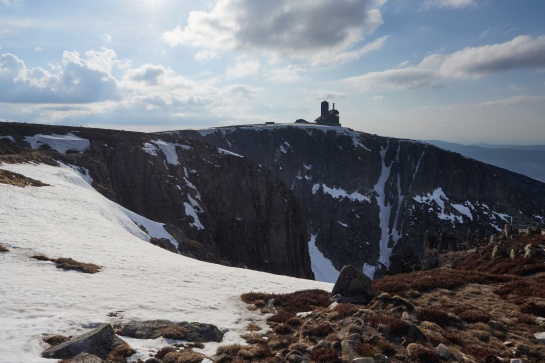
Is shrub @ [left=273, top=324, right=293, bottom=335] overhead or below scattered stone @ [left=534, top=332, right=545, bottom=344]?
below

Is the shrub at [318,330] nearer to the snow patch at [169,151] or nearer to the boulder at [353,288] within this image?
the boulder at [353,288]

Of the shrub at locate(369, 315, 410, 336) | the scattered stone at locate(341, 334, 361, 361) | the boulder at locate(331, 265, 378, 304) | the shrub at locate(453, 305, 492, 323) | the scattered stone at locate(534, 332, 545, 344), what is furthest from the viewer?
the boulder at locate(331, 265, 378, 304)

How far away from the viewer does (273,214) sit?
10969cm

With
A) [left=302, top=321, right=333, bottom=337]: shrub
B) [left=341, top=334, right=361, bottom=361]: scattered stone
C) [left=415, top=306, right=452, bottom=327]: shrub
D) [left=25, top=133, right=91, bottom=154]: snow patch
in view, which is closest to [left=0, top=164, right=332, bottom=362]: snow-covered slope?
[left=302, top=321, right=333, bottom=337]: shrub

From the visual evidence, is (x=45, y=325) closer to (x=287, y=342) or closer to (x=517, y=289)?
(x=287, y=342)

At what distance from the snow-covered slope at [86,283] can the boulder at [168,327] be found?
2.02ft

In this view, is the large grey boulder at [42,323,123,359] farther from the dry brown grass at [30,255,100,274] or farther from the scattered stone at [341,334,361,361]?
the dry brown grass at [30,255,100,274]

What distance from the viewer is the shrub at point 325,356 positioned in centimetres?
1229

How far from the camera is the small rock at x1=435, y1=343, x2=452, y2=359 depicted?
12508 mm

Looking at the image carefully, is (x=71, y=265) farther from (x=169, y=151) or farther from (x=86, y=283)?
(x=169, y=151)

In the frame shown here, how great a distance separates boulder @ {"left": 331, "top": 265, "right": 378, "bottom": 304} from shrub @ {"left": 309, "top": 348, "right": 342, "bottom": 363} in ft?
22.9

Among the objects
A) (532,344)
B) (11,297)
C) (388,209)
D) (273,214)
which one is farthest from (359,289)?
(388,209)

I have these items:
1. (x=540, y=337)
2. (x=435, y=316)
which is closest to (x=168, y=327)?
(x=435, y=316)

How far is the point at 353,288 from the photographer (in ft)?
66.4
